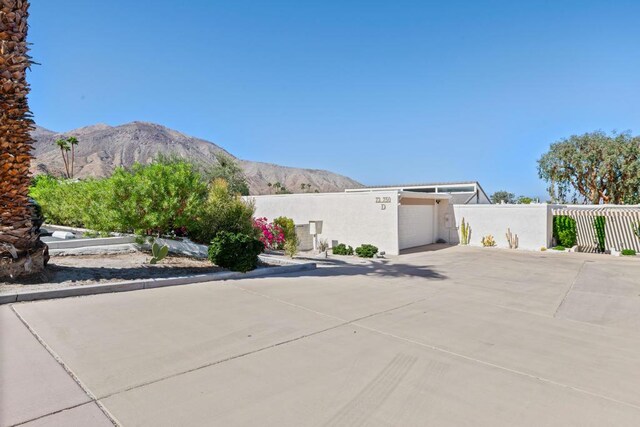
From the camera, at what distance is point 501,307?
7.02 metres

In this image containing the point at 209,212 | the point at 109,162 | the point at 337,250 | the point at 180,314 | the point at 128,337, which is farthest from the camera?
the point at 109,162

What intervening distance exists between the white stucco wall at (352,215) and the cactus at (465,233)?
238 inches

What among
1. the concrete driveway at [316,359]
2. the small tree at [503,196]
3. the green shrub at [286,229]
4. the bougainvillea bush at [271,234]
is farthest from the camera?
the small tree at [503,196]

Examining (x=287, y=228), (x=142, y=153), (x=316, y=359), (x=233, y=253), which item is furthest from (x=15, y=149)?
(x=142, y=153)

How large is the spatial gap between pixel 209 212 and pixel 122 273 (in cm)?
394

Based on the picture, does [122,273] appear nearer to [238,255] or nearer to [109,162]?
[238,255]

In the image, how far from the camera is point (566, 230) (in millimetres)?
18188

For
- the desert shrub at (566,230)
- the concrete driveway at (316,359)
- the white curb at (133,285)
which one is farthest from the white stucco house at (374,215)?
the concrete driveway at (316,359)

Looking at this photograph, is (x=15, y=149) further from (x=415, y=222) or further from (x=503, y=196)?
(x=503, y=196)

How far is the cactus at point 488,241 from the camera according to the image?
19.3 metres

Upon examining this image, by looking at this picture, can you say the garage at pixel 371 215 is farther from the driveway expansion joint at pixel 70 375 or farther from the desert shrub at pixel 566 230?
the driveway expansion joint at pixel 70 375

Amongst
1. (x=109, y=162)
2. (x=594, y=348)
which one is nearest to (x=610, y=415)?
(x=594, y=348)

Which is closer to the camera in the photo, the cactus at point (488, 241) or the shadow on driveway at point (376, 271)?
the shadow on driveway at point (376, 271)

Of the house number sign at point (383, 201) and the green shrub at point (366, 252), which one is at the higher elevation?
the house number sign at point (383, 201)
